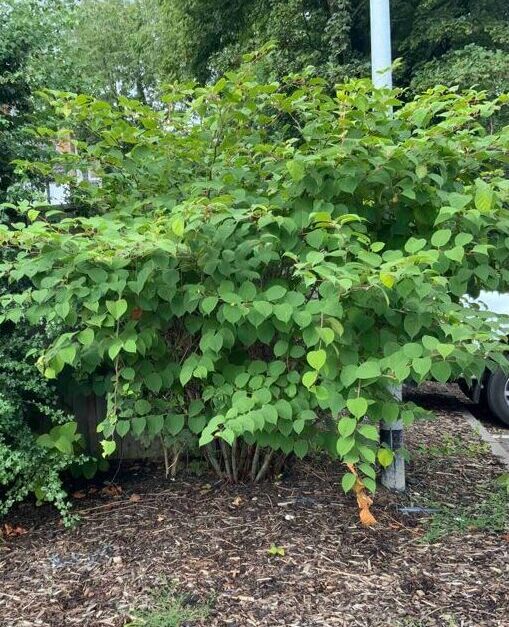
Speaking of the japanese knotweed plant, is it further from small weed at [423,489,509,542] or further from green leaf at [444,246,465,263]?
small weed at [423,489,509,542]

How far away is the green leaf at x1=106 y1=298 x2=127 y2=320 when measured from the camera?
2479mm

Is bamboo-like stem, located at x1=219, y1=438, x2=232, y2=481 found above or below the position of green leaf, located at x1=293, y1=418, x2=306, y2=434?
below

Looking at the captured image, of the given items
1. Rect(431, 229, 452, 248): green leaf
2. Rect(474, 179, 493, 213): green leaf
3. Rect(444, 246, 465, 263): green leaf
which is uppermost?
Rect(474, 179, 493, 213): green leaf

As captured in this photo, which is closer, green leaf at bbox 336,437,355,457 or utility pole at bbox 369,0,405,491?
green leaf at bbox 336,437,355,457

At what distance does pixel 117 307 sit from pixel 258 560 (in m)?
1.36

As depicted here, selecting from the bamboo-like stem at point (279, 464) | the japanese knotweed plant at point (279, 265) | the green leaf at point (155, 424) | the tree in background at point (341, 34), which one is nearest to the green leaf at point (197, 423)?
the japanese knotweed plant at point (279, 265)

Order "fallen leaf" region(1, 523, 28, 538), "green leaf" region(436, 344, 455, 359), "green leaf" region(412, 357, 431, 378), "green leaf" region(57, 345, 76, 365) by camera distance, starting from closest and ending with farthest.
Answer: "green leaf" region(436, 344, 455, 359) < "green leaf" region(412, 357, 431, 378) < "green leaf" region(57, 345, 76, 365) < "fallen leaf" region(1, 523, 28, 538)

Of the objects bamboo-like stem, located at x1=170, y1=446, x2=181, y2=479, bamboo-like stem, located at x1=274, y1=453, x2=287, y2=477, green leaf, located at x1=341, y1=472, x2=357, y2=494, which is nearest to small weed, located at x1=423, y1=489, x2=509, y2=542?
green leaf, located at x1=341, y1=472, x2=357, y2=494

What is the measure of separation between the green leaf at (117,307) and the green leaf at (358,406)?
100 centimetres

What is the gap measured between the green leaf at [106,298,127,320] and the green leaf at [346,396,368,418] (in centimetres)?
100

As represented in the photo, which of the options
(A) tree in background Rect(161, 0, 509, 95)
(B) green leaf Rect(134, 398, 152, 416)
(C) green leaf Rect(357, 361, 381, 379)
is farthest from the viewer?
(A) tree in background Rect(161, 0, 509, 95)

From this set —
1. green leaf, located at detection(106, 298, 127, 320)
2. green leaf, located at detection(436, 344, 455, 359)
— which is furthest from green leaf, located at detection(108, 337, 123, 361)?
green leaf, located at detection(436, 344, 455, 359)

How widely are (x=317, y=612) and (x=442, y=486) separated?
1.64 meters

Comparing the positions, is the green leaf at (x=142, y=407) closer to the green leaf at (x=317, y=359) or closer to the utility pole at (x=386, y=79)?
the green leaf at (x=317, y=359)
